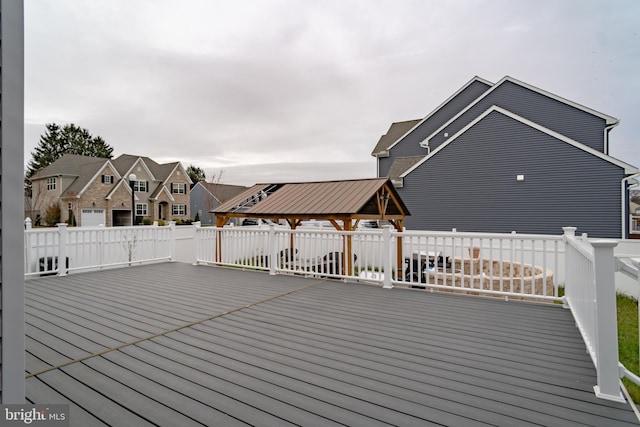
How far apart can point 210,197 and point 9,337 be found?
36.0 metres

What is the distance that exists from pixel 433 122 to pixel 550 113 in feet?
18.7

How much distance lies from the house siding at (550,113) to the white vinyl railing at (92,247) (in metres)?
15.2

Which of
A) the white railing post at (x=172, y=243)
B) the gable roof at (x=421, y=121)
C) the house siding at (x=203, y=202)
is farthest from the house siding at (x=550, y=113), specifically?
the house siding at (x=203, y=202)

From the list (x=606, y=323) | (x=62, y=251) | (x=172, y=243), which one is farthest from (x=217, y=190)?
(x=606, y=323)

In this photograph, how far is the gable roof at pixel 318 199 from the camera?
759 cm

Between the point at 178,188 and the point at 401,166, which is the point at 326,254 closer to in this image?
the point at 401,166

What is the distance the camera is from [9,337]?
4.09 ft

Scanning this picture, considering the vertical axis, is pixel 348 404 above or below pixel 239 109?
below

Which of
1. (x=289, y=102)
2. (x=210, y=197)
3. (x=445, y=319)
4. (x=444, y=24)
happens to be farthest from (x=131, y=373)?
(x=210, y=197)

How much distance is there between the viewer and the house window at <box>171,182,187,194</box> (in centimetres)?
3141

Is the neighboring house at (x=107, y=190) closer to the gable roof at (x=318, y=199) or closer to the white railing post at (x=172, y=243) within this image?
the white railing post at (x=172, y=243)

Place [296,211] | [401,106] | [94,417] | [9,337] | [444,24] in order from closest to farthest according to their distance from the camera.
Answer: [9,337] → [94,417] → [296,211] → [444,24] → [401,106]

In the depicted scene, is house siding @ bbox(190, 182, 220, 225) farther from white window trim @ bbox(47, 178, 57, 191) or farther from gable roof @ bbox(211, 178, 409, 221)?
gable roof @ bbox(211, 178, 409, 221)

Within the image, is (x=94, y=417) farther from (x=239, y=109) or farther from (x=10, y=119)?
(x=239, y=109)
